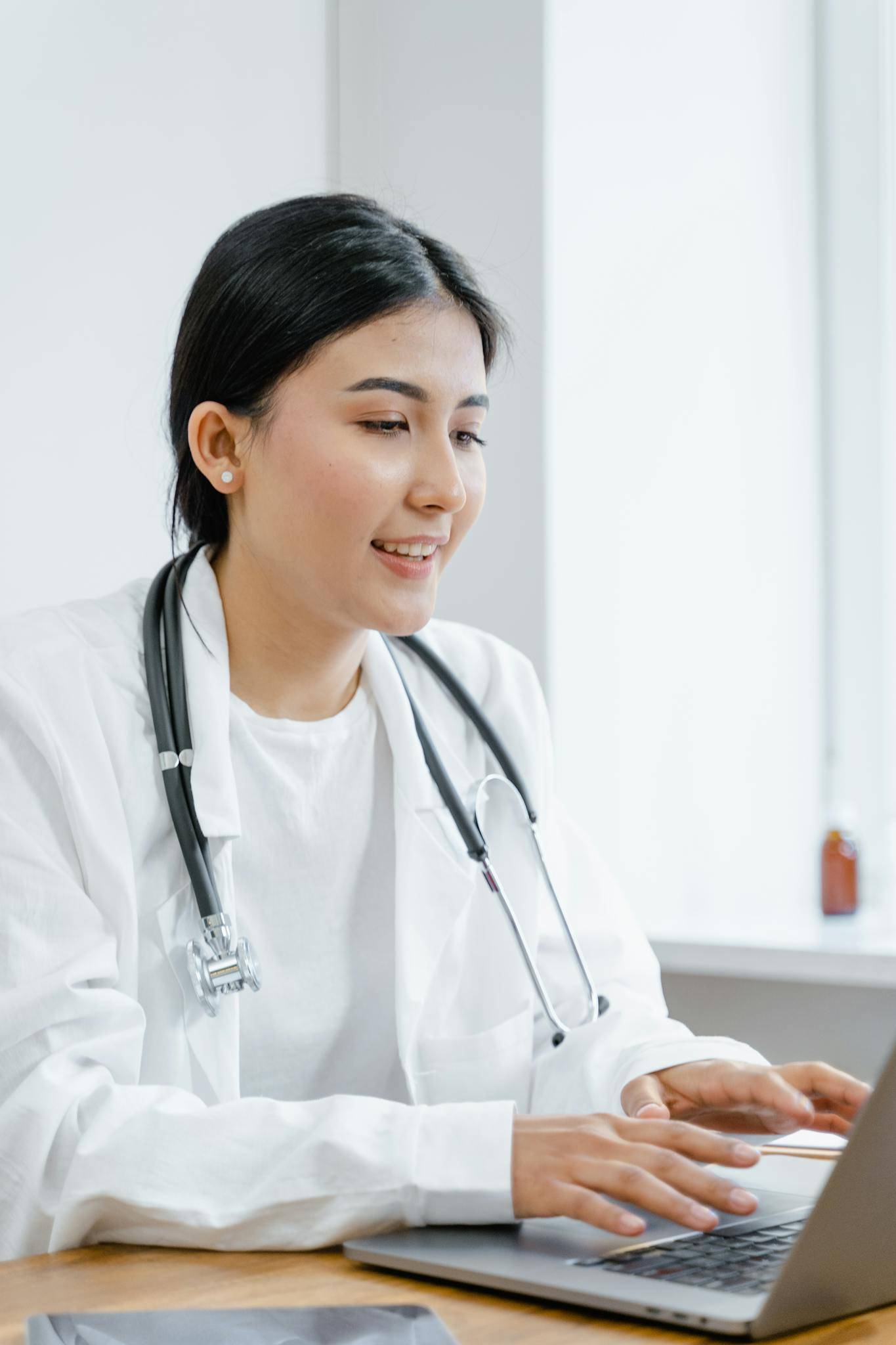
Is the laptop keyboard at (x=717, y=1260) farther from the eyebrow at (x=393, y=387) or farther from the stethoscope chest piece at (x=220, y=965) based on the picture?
the eyebrow at (x=393, y=387)

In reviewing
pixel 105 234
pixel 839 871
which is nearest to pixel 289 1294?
pixel 105 234

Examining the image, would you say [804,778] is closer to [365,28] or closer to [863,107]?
[863,107]

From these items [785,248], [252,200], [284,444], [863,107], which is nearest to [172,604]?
[284,444]

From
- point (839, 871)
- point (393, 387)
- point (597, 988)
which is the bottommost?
point (839, 871)

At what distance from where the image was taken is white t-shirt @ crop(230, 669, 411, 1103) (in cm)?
144

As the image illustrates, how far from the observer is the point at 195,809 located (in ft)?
4.26

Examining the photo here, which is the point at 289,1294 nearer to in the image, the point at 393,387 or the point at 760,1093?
the point at 760,1093

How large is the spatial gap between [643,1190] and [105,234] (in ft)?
4.91

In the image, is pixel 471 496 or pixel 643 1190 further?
pixel 471 496

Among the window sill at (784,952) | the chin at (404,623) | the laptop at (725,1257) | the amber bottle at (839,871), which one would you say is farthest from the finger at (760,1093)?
the amber bottle at (839,871)

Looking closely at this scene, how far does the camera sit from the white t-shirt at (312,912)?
4.72ft

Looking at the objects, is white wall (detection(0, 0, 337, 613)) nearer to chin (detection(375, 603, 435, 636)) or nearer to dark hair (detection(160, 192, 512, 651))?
dark hair (detection(160, 192, 512, 651))

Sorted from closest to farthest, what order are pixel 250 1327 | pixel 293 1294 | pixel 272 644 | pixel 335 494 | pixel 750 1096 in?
pixel 250 1327, pixel 293 1294, pixel 750 1096, pixel 335 494, pixel 272 644

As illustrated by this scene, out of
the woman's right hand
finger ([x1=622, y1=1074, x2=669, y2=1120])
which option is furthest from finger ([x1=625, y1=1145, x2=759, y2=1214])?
finger ([x1=622, y1=1074, x2=669, y2=1120])
